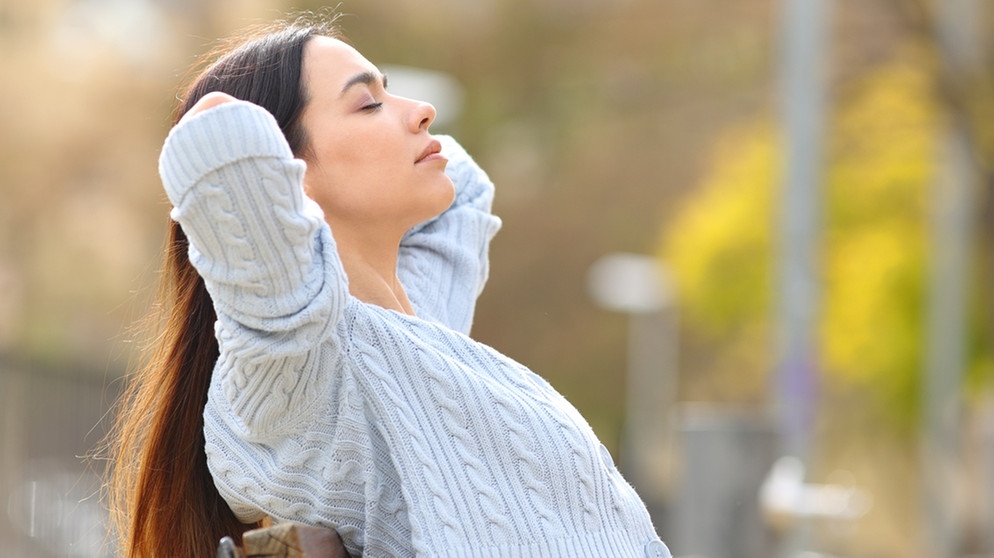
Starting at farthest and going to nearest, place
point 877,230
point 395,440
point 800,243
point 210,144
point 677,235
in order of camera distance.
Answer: point 677,235 < point 877,230 < point 800,243 < point 395,440 < point 210,144

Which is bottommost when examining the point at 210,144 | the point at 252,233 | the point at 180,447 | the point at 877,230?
the point at 180,447

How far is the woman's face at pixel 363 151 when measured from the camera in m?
2.74

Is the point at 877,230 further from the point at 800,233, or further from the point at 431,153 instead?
the point at 431,153

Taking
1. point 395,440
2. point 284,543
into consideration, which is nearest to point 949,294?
point 395,440

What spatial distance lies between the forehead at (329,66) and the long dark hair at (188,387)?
0.02 meters

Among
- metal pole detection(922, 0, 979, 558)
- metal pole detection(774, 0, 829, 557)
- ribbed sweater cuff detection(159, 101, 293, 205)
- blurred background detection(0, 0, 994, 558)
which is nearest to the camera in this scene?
A: ribbed sweater cuff detection(159, 101, 293, 205)

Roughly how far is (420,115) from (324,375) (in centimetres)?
50

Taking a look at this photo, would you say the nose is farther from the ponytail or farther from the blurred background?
the blurred background

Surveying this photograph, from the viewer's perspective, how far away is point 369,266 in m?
2.81

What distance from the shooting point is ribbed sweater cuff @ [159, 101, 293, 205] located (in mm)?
2350

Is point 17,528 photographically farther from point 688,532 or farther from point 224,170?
point 224,170

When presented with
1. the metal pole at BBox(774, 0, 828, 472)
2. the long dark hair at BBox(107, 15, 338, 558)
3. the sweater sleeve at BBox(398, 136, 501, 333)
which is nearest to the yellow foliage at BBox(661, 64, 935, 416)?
A: the metal pole at BBox(774, 0, 828, 472)

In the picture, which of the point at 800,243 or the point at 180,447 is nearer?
the point at 180,447

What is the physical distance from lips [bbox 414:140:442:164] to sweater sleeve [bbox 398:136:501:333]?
0.42 meters
